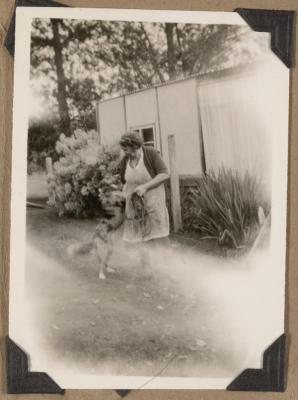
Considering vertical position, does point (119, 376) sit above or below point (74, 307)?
below

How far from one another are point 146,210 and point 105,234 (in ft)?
0.23

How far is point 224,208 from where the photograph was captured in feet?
2.26

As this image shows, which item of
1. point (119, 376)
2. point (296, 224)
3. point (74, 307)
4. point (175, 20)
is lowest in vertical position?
point (119, 376)

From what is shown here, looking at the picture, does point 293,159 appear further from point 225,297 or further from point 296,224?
point 225,297

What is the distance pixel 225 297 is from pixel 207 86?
0.31 m

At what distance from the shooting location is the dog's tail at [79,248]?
684 millimetres

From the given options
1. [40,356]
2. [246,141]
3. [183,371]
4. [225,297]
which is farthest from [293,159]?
[40,356]

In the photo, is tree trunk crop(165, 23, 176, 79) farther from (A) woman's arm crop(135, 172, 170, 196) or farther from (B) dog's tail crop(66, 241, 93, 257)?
(B) dog's tail crop(66, 241, 93, 257)

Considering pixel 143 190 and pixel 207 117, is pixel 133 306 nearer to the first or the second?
pixel 143 190

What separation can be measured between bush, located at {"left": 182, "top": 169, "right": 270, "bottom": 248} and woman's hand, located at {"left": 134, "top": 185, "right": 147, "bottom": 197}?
0.06m

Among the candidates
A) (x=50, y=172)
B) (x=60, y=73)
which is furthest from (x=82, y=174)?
(x=60, y=73)

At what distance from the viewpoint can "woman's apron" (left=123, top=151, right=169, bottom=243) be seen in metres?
0.69

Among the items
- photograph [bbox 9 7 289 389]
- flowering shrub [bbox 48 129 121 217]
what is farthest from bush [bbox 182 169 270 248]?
flowering shrub [bbox 48 129 121 217]

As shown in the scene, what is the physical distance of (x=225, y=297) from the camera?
693 mm
